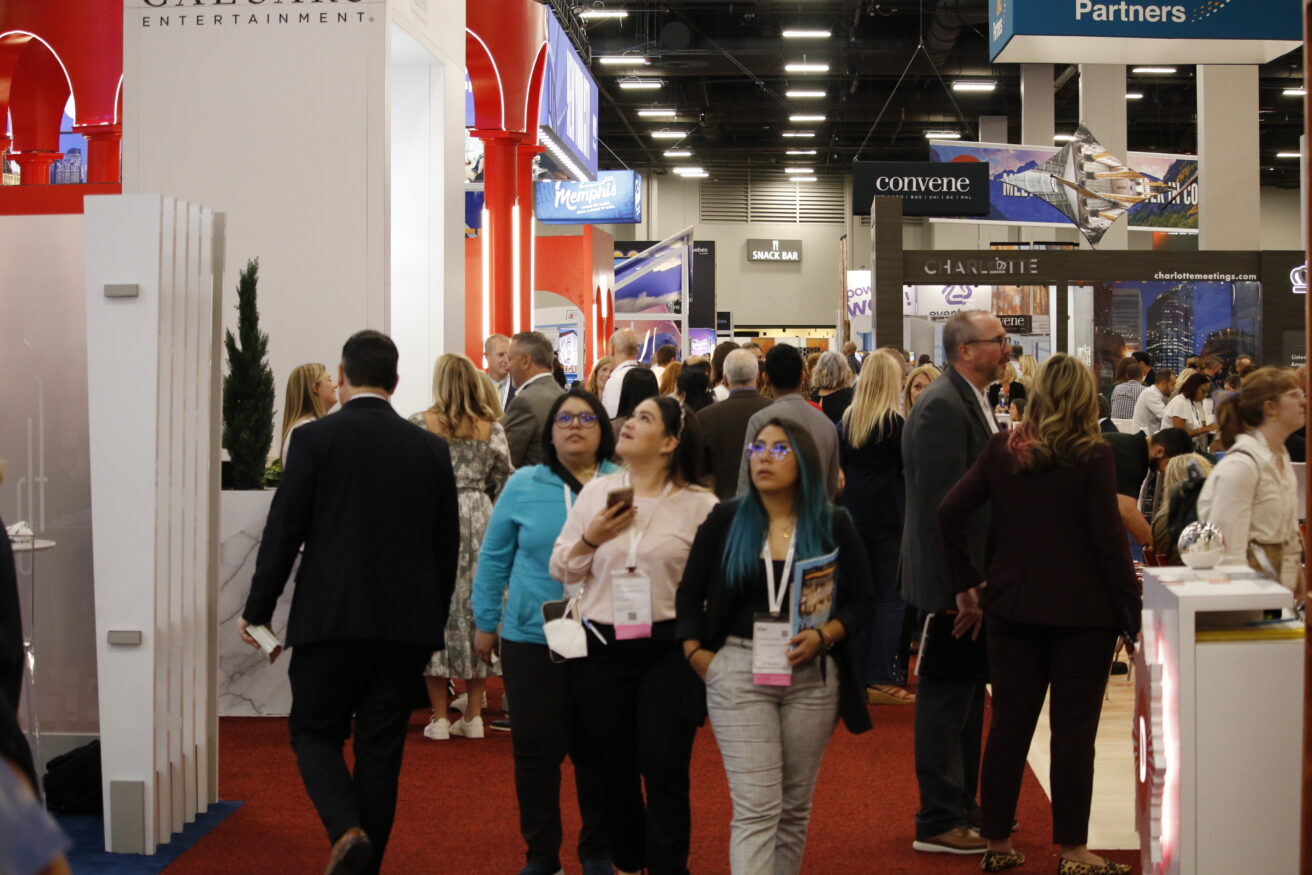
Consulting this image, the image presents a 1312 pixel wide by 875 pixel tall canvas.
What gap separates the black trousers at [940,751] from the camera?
4.12 metres

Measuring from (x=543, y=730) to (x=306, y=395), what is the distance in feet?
8.77

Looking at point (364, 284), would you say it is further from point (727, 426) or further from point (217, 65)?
point (727, 426)

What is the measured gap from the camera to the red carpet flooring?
4.08 metres

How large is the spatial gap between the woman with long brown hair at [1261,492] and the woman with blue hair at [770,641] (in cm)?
132

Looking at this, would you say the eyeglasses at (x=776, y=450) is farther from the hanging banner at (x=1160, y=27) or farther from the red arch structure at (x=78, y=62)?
the red arch structure at (x=78, y=62)

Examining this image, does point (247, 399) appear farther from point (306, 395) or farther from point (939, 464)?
point (939, 464)

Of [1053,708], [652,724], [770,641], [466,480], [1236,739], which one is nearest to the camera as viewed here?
[770,641]

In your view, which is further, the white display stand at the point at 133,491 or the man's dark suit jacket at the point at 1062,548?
the white display stand at the point at 133,491

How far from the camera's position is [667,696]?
337 centimetres

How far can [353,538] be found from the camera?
11.4 feet

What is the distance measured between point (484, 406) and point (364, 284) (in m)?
1.93

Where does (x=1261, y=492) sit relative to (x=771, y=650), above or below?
above

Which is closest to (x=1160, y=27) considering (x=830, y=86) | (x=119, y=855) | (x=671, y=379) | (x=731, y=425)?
(x=671, y=379)

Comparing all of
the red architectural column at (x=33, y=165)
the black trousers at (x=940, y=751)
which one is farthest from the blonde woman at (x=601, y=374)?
the red architectural column at (x=33, y=165)
